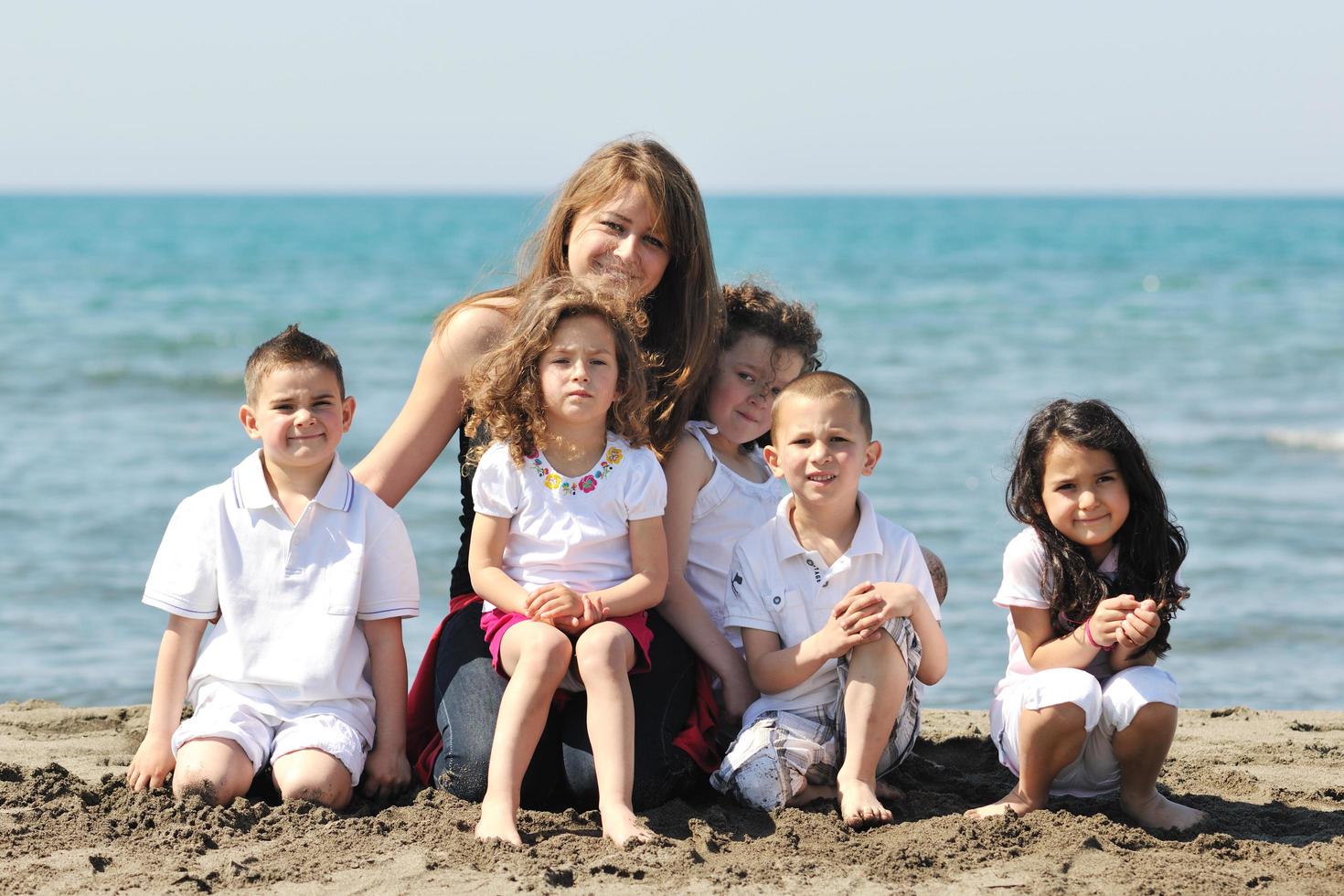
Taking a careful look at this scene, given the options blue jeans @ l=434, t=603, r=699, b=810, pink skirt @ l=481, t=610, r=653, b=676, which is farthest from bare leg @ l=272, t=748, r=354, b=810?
pink skirt @ l=481, t=610, r=653, b=676

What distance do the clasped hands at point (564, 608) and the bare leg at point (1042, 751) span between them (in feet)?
3.54

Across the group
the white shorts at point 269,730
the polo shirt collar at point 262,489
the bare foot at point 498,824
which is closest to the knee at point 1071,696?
the bare foot at point 498,824

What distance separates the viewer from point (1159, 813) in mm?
3387

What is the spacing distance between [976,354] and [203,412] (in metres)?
8.42

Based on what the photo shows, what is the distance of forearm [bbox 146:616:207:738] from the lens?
3482 mm

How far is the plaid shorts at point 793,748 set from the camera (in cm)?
341

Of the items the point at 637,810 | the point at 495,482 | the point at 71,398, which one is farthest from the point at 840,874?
the point at 71,398

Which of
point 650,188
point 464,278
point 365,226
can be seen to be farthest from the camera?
point 365,226

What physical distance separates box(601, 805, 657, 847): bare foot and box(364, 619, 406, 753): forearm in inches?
25.9

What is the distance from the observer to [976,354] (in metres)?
15.4

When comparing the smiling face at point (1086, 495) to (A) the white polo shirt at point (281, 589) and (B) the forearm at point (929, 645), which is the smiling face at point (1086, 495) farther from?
(A) the white polo shirt at point (281, 589)

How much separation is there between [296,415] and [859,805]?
1745 millimetres

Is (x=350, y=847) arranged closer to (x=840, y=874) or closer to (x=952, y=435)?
(x=840, y=874)

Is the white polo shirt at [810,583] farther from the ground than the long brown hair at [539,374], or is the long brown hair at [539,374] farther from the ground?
the long brown hair at [539,374]
